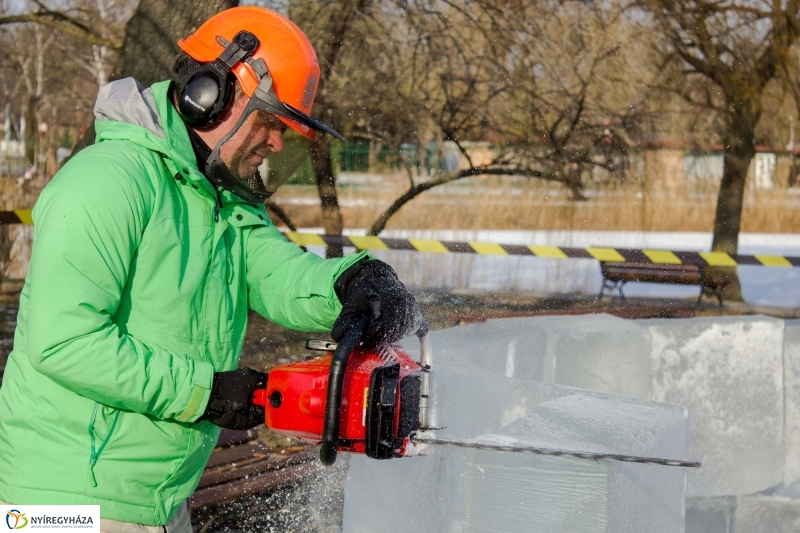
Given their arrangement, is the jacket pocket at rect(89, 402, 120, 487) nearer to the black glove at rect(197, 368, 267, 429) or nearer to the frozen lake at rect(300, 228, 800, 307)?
the black glove at rect(197, 368, 267, 429)

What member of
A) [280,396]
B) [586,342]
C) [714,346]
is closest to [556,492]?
[280,396]

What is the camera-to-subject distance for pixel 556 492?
224cm

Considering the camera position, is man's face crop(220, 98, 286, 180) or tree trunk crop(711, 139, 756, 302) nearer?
man's face crop(220, 98, 286, 180)

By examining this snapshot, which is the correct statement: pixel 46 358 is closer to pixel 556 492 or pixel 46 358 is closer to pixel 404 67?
pixel 556 492

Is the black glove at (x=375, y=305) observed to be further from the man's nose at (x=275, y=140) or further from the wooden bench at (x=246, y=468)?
the wooden bench at (x=246, y=468)

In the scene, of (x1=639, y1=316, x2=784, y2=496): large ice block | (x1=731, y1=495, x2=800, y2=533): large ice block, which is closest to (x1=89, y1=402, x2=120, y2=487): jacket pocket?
(x1=639, y1=316, x2=784, y2=496): large ice block

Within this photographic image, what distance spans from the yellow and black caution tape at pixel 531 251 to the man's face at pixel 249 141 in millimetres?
6238

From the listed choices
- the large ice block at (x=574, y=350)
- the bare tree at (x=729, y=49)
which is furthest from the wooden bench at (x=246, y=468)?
the bare tree at (x=729, y=49)

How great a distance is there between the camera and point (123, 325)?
1.89 meters

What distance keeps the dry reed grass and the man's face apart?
6976 millimetres

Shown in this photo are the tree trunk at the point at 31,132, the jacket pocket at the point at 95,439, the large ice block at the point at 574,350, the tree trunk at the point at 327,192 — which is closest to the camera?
the jacket pocket at the point at 95,439

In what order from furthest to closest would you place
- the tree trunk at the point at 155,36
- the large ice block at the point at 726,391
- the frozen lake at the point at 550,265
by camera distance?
the frozen lake at the point at 550,265
the tree trunk at the point at 155,36
the large ice block at the point at 726,391

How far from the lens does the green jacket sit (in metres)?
1.72

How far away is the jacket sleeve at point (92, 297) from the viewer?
171 centimetres
